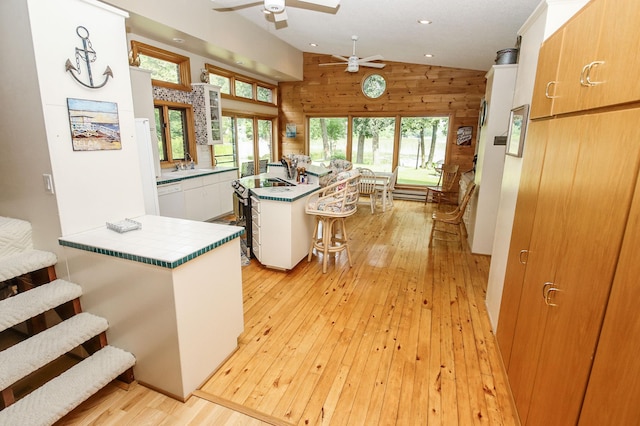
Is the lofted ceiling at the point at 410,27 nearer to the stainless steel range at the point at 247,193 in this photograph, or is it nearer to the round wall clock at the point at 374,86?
the round wall clock at the point at 374,86

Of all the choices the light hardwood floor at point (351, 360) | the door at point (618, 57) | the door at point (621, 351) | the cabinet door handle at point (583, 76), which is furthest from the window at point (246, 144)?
the door at point (621, 351)

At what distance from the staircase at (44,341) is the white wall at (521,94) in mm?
2657

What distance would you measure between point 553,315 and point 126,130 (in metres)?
2.75

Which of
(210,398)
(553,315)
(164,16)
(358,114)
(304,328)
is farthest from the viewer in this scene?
(358,114)

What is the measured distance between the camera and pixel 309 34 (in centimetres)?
589

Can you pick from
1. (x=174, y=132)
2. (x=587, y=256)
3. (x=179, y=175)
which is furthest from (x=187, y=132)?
(x=587, y=256)

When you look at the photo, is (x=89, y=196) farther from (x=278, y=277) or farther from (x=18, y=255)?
(x=278, y=277)

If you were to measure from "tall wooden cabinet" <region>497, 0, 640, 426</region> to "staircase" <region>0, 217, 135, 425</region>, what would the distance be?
221cm

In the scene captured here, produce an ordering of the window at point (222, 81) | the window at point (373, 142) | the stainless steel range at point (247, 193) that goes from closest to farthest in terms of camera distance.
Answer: the stainless steel range at point (247, 193), the window at point (222, 81), the window at point (373, 142)

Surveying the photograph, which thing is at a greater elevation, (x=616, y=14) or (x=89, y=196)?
(x=616, y=14)

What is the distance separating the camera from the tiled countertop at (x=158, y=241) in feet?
5.56

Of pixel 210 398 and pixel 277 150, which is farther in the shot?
pixel 277 150

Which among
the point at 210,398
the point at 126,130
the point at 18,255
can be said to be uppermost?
the point at 126,130

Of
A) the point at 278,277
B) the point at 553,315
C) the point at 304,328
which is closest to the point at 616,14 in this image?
the point at 553,315
